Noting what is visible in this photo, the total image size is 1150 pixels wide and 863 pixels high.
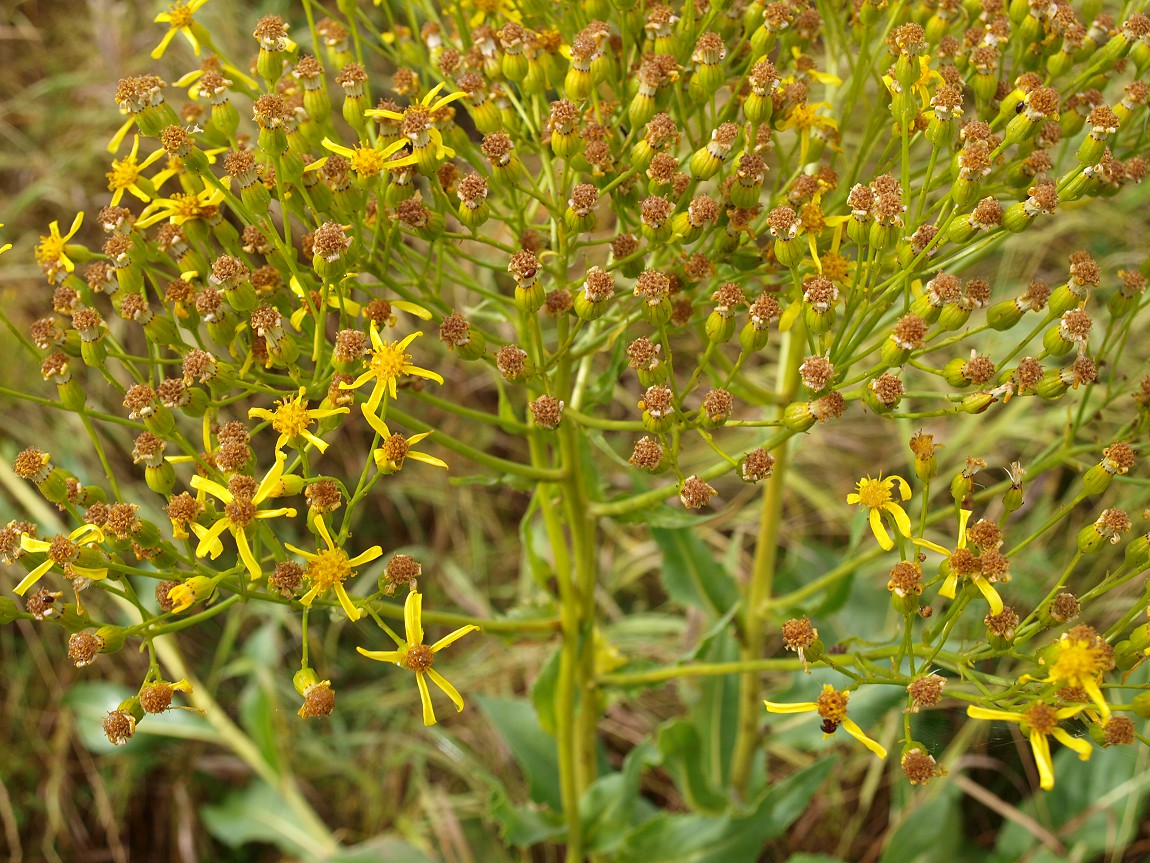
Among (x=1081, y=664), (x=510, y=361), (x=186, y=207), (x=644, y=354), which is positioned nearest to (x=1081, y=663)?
(x=1081, y=664)

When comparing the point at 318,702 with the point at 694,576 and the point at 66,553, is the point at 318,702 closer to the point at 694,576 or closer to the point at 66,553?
the point at 66,553

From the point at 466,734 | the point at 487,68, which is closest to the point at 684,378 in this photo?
the point at 466,734

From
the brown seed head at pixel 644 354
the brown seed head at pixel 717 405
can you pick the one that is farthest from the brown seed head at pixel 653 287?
the brown seed head at pixel 717 405

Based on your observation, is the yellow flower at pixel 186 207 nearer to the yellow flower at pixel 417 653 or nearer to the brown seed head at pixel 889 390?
the yellow flower at pixel 417 653

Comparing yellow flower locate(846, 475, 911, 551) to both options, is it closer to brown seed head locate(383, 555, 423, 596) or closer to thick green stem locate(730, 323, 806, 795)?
thick green stem locate(730, 323, 806, 795)

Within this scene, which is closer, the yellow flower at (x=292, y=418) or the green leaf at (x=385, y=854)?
the yellow flower at (x=292, y=418)

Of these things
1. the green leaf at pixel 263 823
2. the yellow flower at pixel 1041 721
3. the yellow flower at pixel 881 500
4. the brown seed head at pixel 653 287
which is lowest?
the green leaf at pixel 263 823
